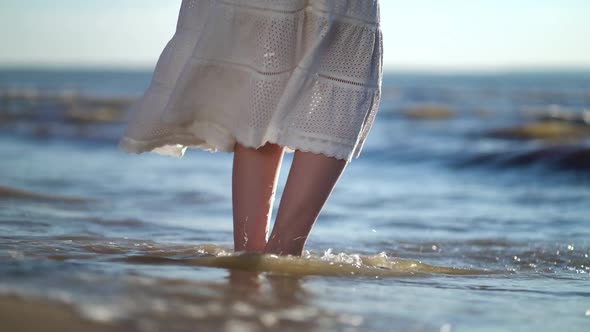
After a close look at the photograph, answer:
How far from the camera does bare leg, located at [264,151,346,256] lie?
8.32 feet

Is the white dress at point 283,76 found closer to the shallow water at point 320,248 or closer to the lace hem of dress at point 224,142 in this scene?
the lace hem of dress at point 224,142

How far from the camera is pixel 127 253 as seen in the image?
2.89m

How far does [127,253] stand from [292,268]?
2.14ft

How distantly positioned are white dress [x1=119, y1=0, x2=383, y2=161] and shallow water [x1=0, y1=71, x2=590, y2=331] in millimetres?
404

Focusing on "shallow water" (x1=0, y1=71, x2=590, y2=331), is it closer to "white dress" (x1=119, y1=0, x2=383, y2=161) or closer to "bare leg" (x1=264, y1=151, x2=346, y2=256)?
"bare leg" (x1=264, y1=151, x2=346, y2=256)

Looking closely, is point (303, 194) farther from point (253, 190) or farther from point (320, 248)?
point (320, 248)

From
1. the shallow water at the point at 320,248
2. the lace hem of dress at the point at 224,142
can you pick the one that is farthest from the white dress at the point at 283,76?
the shallow water at the point at 320,248

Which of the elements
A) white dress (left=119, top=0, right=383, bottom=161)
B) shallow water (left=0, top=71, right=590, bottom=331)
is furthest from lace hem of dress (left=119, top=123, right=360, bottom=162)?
shallow water (left=0, top=71, right=590, bottom=331)

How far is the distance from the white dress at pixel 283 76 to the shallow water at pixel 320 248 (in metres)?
0.40

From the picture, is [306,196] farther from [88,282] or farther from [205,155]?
[205,155]

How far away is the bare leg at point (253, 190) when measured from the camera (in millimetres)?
2633

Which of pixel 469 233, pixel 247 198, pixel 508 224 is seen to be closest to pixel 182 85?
pixel 247 198

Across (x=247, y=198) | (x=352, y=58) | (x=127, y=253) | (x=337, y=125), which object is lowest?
(x=127, y=253)

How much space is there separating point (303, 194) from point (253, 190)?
0.61 feet
